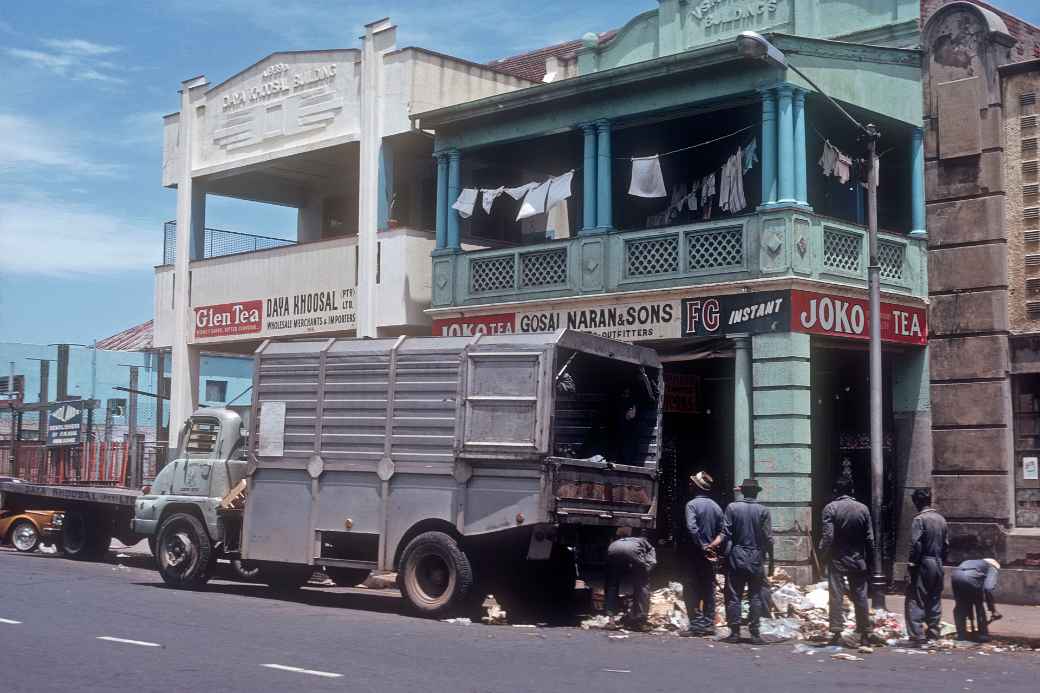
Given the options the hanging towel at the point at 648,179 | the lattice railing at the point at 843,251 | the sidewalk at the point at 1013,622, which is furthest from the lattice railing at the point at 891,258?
the sidewalk at the point at 1013,622

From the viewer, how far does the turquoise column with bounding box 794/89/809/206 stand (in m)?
18.5

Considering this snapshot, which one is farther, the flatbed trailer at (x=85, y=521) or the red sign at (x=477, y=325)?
the flatbed trailer at (x=85, y=521)

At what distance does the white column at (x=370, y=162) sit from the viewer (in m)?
23.7

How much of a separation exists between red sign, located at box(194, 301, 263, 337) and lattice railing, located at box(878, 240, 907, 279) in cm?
1199

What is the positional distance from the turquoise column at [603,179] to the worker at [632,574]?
287 inches

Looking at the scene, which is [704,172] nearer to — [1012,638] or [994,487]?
[994,487]

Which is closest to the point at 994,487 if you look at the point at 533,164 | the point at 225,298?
the point at 533,164

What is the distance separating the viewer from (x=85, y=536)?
22.6 m

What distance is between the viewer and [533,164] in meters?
24.5

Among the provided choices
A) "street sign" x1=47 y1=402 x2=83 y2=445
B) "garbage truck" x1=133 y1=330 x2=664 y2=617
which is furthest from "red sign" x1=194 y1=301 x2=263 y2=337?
"garbage truck" x1=133 y1=330 x2=664 y2=617

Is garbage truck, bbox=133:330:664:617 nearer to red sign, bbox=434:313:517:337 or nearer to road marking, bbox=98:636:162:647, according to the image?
road marking, bbox=98:636:162:647

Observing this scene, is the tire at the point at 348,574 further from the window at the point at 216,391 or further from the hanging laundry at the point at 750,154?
the window at the point at 216,391

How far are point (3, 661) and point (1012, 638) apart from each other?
932cm

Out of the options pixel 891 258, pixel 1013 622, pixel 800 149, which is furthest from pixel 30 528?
pixel 1013 622
